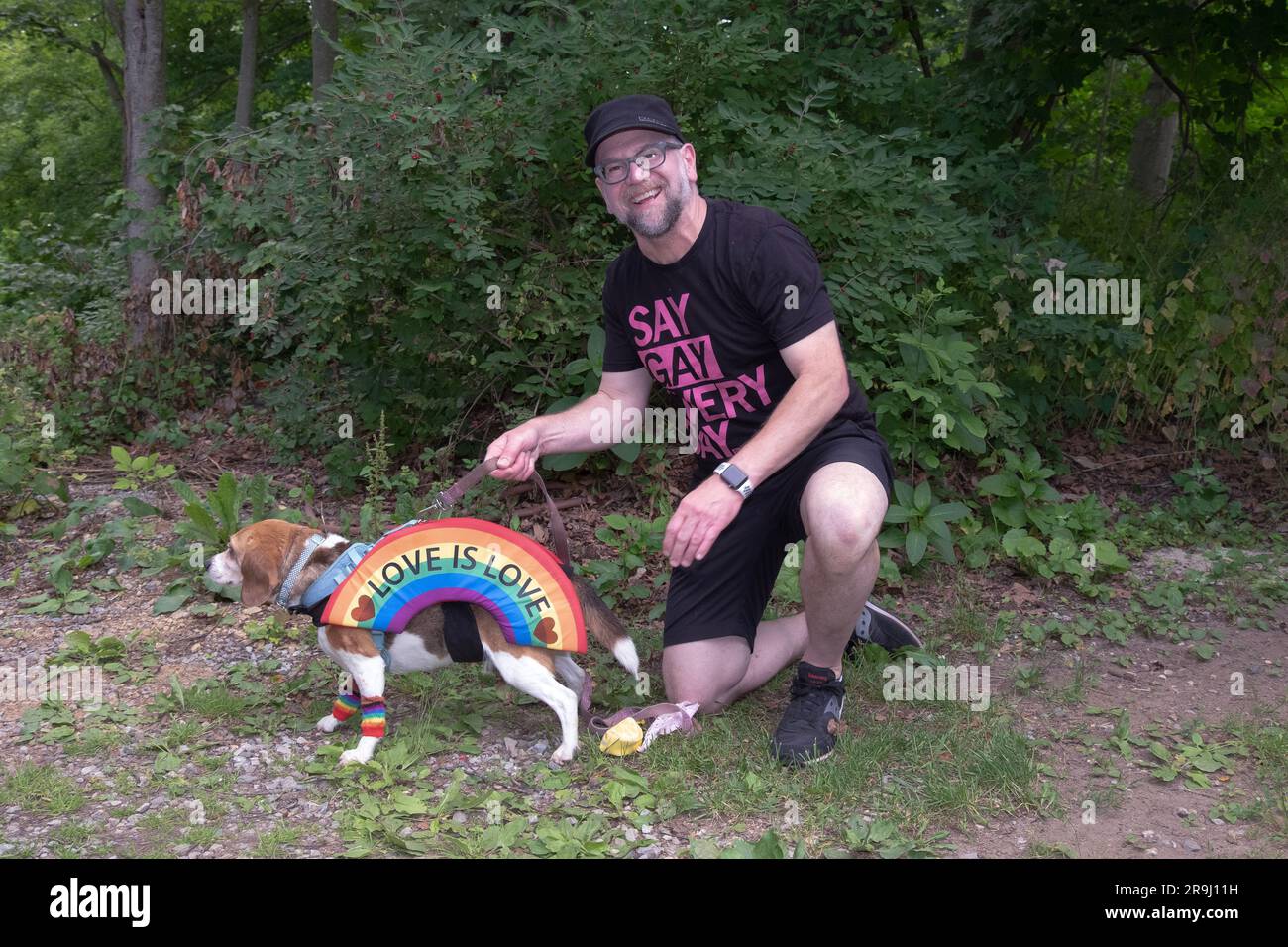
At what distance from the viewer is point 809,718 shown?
12.3ft

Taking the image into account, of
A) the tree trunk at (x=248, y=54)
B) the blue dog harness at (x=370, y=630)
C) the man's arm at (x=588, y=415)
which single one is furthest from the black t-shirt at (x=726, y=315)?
the tree trunk at (x=248, y=54)

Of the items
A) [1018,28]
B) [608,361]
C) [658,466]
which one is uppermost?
[1018,28]

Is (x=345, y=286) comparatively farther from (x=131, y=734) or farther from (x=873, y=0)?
(x=873, y=0)

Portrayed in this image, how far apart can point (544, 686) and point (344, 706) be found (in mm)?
735

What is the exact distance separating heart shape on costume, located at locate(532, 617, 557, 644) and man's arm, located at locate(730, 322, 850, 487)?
0.76m

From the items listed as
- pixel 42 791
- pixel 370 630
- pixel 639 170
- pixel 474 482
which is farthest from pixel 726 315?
pixel 42 791

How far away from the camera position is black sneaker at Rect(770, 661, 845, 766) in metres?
3.61

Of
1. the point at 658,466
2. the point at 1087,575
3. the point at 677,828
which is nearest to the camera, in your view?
the point at 677,828

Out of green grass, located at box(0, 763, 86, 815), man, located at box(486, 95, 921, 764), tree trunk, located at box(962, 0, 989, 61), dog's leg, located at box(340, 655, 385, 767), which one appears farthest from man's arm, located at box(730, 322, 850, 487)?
tree trunk, located at box(962, 0, 989, 61)

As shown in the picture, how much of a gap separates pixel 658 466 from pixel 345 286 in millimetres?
1786

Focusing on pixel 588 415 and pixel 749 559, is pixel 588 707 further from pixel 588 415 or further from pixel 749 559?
pixel 588 415

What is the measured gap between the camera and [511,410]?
231 inches

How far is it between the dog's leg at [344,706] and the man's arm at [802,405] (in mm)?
1525

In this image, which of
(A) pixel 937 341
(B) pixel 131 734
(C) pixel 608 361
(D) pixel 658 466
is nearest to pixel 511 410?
(D) pixel 658 466
